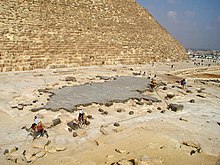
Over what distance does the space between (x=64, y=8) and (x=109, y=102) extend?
16960 millimetres

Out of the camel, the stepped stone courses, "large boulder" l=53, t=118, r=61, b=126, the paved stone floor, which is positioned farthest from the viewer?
the stepped stone courses

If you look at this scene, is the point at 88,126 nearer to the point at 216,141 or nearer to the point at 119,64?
the point at 216,141

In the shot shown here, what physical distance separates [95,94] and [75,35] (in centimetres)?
1312

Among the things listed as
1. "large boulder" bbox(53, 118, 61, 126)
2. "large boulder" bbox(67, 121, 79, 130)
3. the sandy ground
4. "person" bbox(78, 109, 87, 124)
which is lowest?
the sandy ground

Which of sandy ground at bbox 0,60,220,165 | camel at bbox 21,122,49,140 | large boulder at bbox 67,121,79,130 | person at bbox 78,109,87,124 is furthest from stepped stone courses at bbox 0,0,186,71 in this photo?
camel at bbox 21,122,49,140

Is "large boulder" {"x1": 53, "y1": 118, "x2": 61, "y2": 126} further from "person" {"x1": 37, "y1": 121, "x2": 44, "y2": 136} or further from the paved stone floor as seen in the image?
the paved stone floor

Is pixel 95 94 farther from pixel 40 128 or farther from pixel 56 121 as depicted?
pixel 40 128

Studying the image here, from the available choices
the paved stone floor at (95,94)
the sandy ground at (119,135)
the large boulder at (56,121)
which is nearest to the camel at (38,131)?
the sandy ground at (119,135)

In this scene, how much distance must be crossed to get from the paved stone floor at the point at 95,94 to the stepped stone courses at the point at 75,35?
293 inches

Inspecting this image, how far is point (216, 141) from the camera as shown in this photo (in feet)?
23.9

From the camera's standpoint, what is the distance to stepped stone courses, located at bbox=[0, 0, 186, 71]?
19.1 m

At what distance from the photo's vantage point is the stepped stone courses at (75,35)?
1906cm

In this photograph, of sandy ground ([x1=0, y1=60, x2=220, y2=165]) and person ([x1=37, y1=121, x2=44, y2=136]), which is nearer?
sandy ground ([x1=0, y1=60, x2=220, y2=165])

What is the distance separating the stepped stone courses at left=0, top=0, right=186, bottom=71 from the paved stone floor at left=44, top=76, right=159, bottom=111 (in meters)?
7.44
